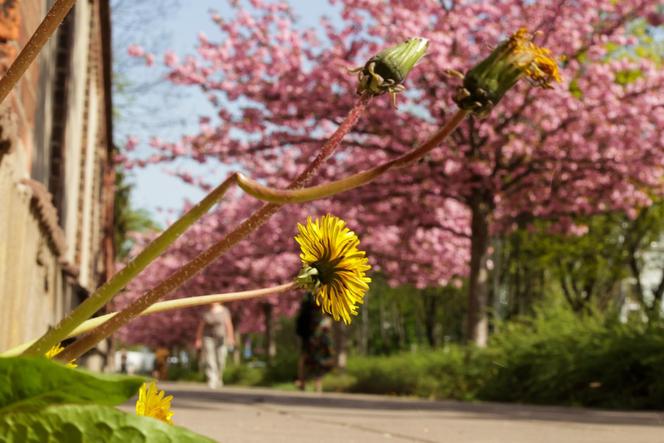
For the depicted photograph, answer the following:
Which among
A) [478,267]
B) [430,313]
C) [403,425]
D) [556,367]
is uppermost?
[430,313]

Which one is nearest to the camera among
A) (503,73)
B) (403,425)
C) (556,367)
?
(503,73)

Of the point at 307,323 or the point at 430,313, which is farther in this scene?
the point at 430,313

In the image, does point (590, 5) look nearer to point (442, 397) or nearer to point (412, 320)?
point (442, 397)

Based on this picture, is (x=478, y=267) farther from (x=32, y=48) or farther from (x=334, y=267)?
(x=32, y=48)

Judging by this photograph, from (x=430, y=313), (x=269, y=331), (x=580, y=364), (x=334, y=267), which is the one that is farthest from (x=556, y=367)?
(x=430, y=313)

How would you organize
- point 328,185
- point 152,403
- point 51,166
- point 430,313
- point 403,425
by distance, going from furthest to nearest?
point 430,313 < point 51,166 < point 403,425 < point 152,403 < point 328,185

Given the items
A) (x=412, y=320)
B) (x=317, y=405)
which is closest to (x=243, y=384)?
(x=317, y=405)

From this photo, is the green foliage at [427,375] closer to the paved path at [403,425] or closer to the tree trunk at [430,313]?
the paved path at [403,425]

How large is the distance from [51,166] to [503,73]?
Answer: 25.6ft

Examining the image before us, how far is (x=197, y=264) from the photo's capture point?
133 centimetres

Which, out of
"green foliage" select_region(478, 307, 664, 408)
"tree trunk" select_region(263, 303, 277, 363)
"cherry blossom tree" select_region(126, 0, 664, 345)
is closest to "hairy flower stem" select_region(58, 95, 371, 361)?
"green foliage" select_region(478, 307, 664, 408)

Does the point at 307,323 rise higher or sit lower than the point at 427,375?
higher

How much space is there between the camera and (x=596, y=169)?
1811cm

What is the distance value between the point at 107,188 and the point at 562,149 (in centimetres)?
746
